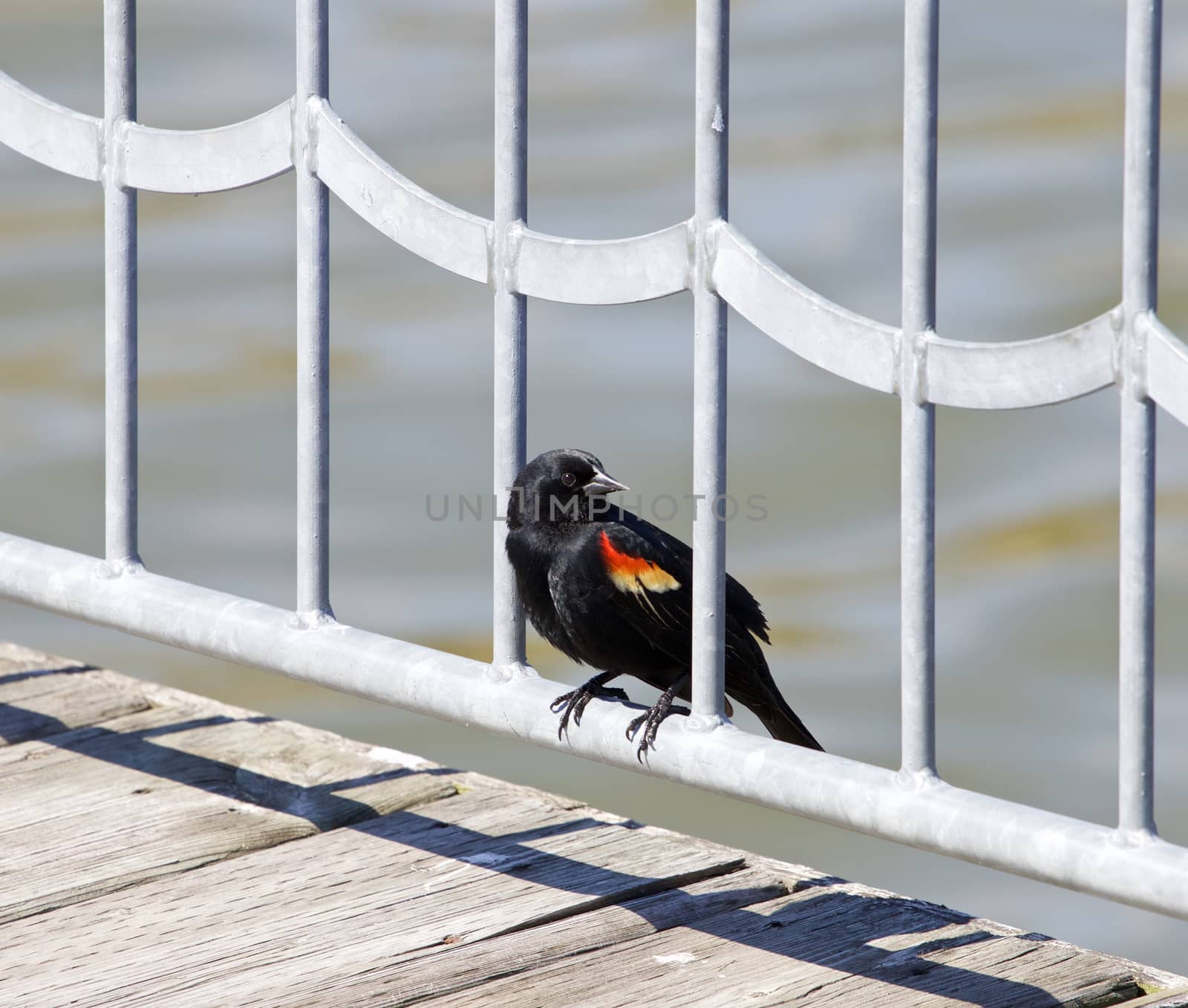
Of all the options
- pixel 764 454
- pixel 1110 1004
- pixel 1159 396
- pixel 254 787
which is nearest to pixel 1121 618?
pixel 1159 396

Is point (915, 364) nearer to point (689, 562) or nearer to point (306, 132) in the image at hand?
point (306, 132)

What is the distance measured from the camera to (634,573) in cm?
296

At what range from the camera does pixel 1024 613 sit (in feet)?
24.6

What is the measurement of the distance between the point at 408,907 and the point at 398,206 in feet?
3.07

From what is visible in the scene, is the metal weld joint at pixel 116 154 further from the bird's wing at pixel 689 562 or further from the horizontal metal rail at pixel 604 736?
the bird's wing at pixel 689 562

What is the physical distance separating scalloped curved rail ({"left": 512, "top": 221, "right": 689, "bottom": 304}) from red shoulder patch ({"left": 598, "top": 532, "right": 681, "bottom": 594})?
844 mm

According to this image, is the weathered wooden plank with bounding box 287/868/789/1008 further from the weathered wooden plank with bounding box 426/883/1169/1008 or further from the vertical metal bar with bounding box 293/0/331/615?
the vertical metal bar with bounding box 293/0/331/615

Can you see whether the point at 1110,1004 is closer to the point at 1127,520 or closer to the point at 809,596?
the point at 1127,520

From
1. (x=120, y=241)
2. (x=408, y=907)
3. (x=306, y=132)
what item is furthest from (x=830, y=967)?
(x=120, y=241)

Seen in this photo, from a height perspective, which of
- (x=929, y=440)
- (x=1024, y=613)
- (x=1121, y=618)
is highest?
(x=929, y=440)

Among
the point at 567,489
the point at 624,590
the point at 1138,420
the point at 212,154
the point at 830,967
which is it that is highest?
the point at 212,154

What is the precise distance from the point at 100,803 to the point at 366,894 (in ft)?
1.88

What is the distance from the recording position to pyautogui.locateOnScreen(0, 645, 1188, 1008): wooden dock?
2.25m

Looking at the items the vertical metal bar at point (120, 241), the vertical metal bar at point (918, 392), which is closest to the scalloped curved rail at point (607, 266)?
the vertical metal bar at point (918, 392)
